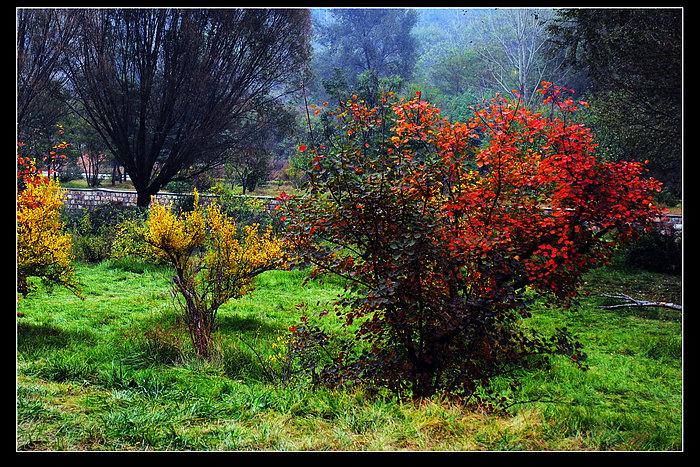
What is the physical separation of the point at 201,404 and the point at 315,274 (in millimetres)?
990

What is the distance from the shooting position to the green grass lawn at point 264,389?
8.38 ft

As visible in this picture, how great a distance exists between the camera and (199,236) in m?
4.75

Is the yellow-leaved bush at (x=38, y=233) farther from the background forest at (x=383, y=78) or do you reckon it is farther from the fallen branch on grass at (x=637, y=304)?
the fallen branch on grass at (x=637, y=304)

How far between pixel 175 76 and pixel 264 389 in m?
3.28

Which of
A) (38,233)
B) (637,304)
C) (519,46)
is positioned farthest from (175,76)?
(637,304)

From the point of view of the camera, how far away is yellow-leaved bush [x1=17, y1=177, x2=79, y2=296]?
3.99m

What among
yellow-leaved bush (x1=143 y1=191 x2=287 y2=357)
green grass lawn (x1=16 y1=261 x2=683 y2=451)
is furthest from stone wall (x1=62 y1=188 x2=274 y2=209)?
green grass lawn (x1=16 y1=261 x2=683 y2=451)

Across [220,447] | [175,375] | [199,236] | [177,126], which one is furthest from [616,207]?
[177,126]

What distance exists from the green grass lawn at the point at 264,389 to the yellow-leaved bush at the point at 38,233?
480 millimetres

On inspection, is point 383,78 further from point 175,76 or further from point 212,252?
point 212,252

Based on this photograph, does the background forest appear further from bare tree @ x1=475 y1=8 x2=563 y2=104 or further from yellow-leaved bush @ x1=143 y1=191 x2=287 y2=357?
yellow-leaved bush @ x1=143 y1=191 x2=287 y2=357

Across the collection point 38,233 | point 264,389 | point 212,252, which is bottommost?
point 264,389

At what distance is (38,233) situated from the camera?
4.07 meters

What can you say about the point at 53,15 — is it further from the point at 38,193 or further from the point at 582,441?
the point at 582,441
